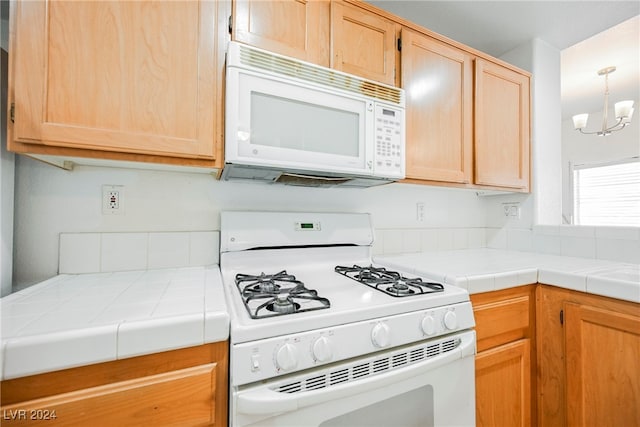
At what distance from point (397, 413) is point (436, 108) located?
1.35 metres

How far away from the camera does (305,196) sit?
1470mm

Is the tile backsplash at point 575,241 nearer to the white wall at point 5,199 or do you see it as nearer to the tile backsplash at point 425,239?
the tile backsplash at point 425,239

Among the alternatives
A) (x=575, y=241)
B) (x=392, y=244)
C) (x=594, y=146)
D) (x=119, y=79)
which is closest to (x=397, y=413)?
(x=392, y=244)

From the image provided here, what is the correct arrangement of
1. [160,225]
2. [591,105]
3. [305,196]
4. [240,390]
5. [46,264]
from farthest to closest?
1. [591,105]
2. [305,196]
3. [160,225]
4. [46,264]
5. [240,390]

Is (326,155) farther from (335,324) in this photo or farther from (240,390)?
(240,390)

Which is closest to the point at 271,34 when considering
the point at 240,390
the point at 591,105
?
the point at 240,390

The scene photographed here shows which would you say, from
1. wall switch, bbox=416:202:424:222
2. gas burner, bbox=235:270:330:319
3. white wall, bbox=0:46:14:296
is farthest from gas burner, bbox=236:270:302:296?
wall switch, bbox=416:202:424:222

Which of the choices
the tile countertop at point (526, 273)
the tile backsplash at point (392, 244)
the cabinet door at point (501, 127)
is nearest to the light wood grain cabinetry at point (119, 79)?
the tile backsplash at point (392, 244)

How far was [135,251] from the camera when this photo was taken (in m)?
1.14

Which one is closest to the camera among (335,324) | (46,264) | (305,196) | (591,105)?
(335,324)

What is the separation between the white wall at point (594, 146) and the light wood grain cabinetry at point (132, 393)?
4.49 meters

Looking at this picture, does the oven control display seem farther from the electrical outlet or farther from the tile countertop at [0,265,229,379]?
the electrical outlet

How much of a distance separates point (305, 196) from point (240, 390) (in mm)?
956

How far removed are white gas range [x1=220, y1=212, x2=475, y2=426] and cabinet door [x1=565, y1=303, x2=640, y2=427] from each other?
50cm
